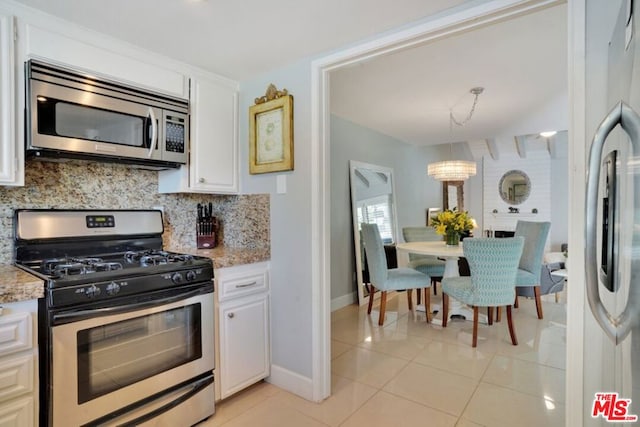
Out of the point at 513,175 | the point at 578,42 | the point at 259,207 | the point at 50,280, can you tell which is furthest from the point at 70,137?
→ the point at 513,175

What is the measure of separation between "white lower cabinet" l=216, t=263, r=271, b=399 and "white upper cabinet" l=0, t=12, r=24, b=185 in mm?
1099

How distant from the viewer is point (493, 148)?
6934 millimetres

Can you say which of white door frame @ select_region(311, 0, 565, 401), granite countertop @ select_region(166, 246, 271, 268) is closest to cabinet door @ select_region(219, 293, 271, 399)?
granite countertop @ select_region(166, 246, 271, 268)

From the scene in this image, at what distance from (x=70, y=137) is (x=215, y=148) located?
2.74 feet

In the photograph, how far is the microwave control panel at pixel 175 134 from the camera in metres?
2.08

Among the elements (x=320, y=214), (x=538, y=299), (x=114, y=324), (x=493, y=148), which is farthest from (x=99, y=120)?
(x=493, y=148)

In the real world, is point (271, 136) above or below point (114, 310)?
above

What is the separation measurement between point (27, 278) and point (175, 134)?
110 cm

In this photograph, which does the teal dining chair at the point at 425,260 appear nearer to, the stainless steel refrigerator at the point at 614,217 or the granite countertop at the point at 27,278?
the granite countertop at the point at 27,278

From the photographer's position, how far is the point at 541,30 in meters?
2.02

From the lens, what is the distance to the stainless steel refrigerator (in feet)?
2.64

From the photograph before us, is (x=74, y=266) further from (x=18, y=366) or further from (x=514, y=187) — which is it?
(x=514, y=187)

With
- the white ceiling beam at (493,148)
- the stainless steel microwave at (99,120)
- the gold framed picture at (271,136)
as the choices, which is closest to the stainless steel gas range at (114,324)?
the stainless steel microwave at (99,120)

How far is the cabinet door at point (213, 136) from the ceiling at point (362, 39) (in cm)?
15
